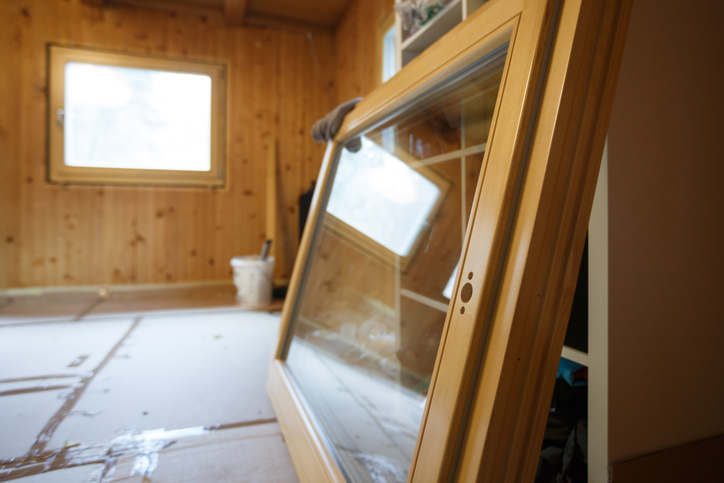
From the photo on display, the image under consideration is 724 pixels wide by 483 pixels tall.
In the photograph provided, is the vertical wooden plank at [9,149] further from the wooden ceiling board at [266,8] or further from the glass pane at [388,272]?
the glass pane at [388,272]

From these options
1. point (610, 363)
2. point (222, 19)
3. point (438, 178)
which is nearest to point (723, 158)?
point (610, 363)

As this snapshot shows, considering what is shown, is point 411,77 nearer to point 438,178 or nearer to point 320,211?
point 438,178

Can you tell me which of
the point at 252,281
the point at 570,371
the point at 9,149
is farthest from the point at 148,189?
the point at 570,371

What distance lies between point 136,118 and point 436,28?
8.77 ft

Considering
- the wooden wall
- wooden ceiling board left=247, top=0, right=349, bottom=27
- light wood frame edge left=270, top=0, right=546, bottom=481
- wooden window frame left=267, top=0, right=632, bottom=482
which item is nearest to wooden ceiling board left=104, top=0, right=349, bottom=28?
wooden ceiling board left=247, top=0, right=349, bottom=27

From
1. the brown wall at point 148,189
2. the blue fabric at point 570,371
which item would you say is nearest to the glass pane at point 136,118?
the brown wall at point 148,189

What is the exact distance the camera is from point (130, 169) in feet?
10.3

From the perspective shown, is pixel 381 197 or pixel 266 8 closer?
pixel 381 197

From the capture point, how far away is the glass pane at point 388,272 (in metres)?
0.79

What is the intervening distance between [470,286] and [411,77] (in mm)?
495

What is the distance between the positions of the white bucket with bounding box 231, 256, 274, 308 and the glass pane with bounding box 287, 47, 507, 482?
5.29 feet

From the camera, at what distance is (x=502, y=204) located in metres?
0.45

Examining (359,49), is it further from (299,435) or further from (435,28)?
(299,435)

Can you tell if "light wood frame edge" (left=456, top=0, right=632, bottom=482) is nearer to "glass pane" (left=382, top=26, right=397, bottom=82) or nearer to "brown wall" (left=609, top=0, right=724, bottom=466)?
"brown wall" (left=609, top=0, right=724, bottom=466)
